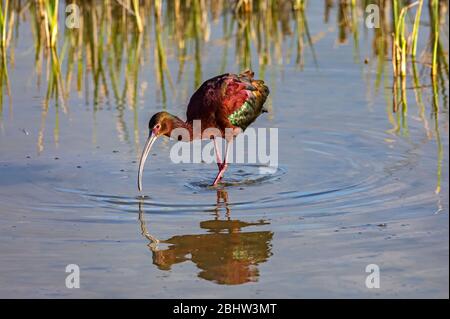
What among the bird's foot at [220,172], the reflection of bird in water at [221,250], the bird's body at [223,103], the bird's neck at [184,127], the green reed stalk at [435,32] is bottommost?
the reflection of bird in water at [221,250]

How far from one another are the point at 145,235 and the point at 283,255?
3.29 ft

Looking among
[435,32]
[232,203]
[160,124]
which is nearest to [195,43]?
[435,32]

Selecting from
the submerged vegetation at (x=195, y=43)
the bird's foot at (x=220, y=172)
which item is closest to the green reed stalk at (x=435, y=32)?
the submerged vegetation at (x=195, y=43)

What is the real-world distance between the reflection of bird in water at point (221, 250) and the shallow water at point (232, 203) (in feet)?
0.04

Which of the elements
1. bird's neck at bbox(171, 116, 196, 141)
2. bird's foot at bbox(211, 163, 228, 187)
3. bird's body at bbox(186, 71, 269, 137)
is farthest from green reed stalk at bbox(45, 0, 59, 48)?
bird's foot at bbox(211, 163, 228, 187)

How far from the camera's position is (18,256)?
6.60 meters

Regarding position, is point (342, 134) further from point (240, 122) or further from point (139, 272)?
point (139, 272)

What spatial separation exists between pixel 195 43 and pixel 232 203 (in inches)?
216

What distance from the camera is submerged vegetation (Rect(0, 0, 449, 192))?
1074 centimetres

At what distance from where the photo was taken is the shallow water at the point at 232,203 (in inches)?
246

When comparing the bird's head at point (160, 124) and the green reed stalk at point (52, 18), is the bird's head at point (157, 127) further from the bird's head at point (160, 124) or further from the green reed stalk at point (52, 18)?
the green reed stalk at point (52, 18)

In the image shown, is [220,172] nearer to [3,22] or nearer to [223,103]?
[223,103]

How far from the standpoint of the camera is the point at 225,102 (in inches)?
342

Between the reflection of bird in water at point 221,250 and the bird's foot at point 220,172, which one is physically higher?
the bird's foot at point 220,172
